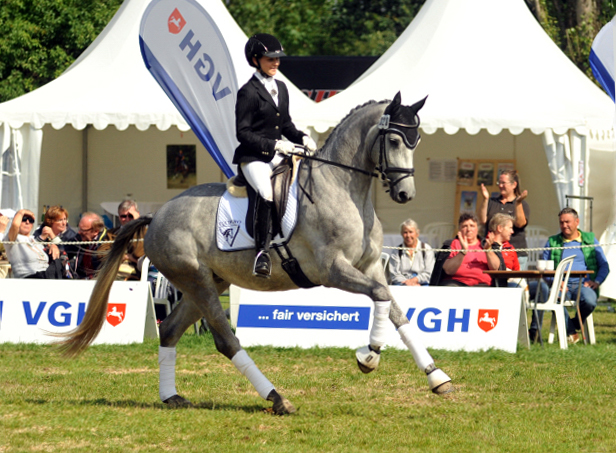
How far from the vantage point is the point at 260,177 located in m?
6.46

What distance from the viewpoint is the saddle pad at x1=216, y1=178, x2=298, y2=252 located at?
6.47 metres

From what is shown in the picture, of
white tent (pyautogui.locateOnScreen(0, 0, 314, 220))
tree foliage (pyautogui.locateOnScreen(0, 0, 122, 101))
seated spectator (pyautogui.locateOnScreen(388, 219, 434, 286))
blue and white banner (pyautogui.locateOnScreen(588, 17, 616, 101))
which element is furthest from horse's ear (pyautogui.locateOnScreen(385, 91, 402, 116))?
tree foliage (pyautogui.locateOnScreen(0, 0, 122, 101))

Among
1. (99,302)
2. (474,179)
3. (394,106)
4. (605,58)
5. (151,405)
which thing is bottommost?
(151,405)

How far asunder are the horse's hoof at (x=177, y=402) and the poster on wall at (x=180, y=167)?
1160 cm

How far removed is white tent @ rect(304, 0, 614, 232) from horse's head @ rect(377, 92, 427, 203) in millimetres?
6976

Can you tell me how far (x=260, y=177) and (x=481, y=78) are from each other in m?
8.39

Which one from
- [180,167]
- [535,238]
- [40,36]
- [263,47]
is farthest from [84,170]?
[263,47]

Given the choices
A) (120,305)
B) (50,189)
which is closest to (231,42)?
(50,189)

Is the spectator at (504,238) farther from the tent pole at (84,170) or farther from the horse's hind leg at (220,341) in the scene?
the tent pole at (84,170)

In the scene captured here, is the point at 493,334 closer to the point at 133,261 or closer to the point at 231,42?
the point at 133,261

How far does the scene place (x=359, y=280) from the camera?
6.15 m

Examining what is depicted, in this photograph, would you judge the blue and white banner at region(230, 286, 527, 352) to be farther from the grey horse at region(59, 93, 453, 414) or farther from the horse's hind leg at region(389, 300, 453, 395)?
the horse's hind leg at region(389, 300, 453, 395)

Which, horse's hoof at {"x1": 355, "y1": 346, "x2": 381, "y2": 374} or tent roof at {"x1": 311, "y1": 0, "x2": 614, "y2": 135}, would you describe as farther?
tent roof at {"x1": 311, "y1": 0, "x2": 614, "y2": 135}

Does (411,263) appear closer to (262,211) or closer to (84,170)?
(262,211)
